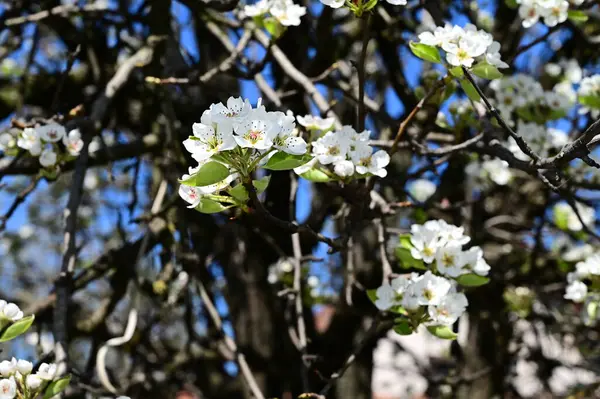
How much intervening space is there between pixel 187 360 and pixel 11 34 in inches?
68.3

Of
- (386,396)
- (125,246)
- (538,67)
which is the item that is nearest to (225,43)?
(125,246)

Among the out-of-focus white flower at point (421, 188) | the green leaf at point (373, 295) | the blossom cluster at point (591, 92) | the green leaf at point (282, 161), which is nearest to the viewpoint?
the green leaf at point (282, 161)

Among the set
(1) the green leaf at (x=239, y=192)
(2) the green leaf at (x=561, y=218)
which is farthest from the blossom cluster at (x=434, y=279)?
(2) the green leaf at (x=561, y=218)

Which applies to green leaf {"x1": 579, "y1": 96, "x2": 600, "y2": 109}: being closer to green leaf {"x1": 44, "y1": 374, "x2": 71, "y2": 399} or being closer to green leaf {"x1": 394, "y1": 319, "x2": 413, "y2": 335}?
green leaf {"x1": 394, "y1": 319, "x2": 413, "y2": 335}

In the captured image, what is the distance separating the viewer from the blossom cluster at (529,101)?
236cm

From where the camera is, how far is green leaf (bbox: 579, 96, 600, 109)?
2.30 metres

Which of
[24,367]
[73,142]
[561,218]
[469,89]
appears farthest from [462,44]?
[561,218]

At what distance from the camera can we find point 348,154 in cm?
163

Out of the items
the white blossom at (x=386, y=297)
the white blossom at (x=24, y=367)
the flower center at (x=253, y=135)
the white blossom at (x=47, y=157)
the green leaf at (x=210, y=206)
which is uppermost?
the white blossom at (x=47, y=157)

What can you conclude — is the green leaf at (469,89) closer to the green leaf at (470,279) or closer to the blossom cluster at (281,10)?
the green leaf at (470,279)

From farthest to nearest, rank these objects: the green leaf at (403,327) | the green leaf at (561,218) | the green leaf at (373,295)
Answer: the green leaf at (561,218), the green leaf at (373,295), the green leaf at (403,327)

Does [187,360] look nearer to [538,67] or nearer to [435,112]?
[435,112]

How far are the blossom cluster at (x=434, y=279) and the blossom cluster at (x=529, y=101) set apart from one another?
0.75 m

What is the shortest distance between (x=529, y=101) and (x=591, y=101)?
20 cm
